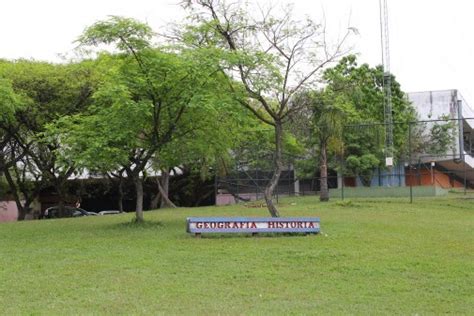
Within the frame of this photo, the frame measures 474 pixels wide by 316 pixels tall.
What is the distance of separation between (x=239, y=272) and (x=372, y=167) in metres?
27.6

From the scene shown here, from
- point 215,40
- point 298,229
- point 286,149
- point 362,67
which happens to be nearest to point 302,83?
point 215,40

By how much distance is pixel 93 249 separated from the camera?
13.1m

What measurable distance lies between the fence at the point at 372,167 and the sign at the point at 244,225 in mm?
16921

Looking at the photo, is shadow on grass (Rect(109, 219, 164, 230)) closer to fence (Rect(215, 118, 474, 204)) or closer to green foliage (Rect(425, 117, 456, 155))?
fence (Rect(215, 118, 474, 204))

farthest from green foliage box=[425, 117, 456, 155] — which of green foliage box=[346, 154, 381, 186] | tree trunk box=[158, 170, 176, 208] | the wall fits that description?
tree trunk box=[158, 170, 176, 208]

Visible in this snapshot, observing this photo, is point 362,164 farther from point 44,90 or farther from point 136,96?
point 136,96

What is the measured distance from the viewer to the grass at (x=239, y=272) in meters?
8.00

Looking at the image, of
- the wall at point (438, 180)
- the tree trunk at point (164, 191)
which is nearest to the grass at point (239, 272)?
the tree trunk at point (164, 191)

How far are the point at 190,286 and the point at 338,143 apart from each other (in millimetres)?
23918

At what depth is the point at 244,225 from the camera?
14.7 meters

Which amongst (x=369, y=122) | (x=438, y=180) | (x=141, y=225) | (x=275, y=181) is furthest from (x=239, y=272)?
(x=438, y=180)

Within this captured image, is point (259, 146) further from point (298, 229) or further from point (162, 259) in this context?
point (162, 259)

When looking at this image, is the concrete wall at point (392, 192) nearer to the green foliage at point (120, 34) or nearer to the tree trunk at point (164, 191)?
the tree trunk at point (164, 191)

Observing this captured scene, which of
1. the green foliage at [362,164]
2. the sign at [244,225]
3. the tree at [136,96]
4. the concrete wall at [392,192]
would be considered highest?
the tree at [136,96]
